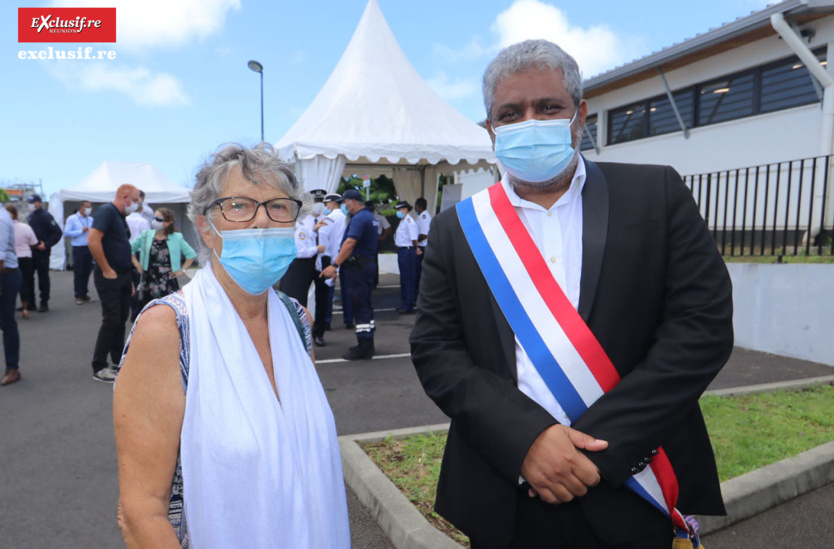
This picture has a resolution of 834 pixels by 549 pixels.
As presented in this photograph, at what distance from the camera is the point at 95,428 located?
4.75 metres

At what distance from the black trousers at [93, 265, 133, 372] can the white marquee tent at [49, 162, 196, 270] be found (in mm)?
13209

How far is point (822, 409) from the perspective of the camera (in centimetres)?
458

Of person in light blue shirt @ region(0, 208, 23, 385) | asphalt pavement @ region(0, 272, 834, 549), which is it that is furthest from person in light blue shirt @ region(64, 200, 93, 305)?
person in light blue shirt @ region(0, 208, 23, 385)

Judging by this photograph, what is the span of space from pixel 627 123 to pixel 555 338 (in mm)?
14046

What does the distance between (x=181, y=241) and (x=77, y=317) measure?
4744 mm

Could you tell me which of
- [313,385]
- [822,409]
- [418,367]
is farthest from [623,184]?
[822,409]

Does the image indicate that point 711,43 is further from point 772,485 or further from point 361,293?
point 772,485

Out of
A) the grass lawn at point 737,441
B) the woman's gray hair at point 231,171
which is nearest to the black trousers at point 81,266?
the grass lawn at point 737,441

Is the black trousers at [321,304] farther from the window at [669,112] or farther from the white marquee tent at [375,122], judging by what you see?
the window at [669,112]

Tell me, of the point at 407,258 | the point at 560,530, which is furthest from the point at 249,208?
the point at 407,258

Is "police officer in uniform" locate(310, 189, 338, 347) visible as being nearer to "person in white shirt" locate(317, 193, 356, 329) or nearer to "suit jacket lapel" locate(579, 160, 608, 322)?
"person in white shirt" locate(317, 193, 356, 329)

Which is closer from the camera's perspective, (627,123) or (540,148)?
(540,148)

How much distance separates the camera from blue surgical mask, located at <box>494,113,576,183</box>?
5.73ft

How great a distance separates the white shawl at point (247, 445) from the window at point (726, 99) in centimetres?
1187
